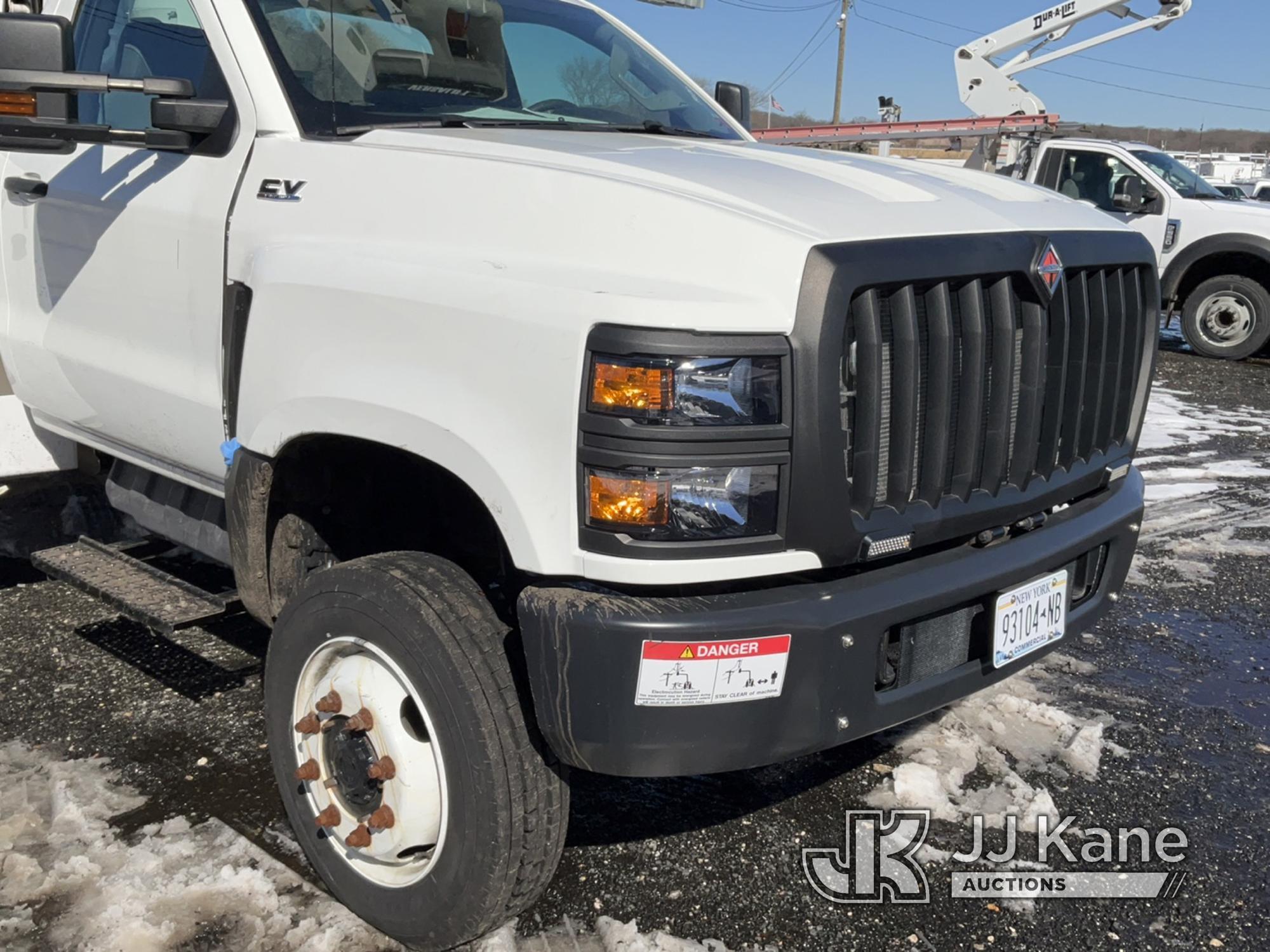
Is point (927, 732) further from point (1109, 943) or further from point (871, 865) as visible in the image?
point (1109, 943)

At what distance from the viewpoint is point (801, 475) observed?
201 cm

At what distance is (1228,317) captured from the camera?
37.2ft

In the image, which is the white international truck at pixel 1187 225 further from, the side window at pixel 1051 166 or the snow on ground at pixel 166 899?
the snow on ground at pixel 166 899

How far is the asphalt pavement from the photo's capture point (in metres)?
2.62

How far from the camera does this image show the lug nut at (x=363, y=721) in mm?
2369

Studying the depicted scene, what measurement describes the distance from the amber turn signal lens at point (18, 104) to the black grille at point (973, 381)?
1.98m

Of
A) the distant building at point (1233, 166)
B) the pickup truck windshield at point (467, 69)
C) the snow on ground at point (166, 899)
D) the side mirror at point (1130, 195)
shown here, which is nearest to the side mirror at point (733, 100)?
the pickup truck windshield at point (467, 69)

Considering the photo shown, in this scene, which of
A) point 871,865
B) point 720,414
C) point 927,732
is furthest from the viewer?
point 927,732

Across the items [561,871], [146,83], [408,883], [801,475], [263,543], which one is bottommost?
[561,871]

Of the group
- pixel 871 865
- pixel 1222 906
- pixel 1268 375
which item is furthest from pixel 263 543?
pixel 1268 375

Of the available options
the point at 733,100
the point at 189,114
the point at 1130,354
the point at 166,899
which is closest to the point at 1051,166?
the point at 733,100

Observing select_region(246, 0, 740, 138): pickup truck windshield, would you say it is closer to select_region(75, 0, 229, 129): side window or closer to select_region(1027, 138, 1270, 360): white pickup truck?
select_region(75, 0, 229, 129): side window

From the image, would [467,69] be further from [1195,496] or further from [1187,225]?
[1187,225]

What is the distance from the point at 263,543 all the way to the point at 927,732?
2051 millimetres
